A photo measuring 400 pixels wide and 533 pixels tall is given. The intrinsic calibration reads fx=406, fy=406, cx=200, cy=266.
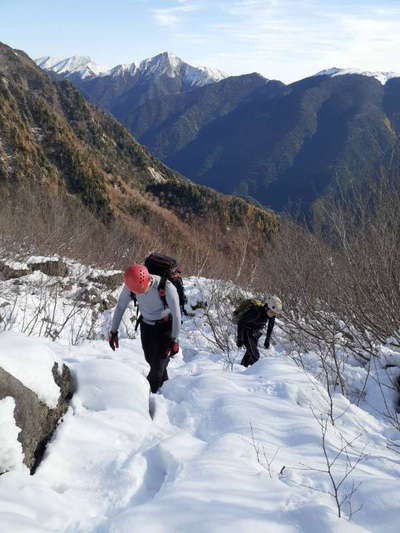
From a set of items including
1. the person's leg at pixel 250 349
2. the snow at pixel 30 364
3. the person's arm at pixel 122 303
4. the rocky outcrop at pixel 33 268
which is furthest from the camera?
the rocky outcrop at pixel 33 268

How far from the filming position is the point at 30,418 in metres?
2.44

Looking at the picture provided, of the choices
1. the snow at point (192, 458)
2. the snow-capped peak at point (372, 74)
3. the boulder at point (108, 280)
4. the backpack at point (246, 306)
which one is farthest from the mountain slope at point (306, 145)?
the snow at point (192, 458)

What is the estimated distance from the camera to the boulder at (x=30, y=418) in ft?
7.62

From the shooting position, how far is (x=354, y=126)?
161875 millimetres

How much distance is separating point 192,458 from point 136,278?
5.75ft

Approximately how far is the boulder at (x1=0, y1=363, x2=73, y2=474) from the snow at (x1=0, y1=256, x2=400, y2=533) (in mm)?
69

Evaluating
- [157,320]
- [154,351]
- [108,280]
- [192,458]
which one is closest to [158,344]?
[154,351]

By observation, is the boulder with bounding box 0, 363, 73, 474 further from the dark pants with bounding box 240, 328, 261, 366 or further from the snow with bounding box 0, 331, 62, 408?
the dark pants with bounding box 240, 328, 261, 366

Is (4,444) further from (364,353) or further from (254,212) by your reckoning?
(254,212)

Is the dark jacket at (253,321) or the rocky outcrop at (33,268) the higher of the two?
the dark jacket at (253,321)

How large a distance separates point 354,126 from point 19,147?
5874 inches

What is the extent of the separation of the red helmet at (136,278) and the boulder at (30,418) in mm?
1354

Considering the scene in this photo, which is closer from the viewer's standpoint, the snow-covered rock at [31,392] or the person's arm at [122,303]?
the snow-covered rock at [31,392]

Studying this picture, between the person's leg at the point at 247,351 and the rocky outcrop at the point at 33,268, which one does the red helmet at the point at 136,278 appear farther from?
the rocky outcrop at the point at 33,268
